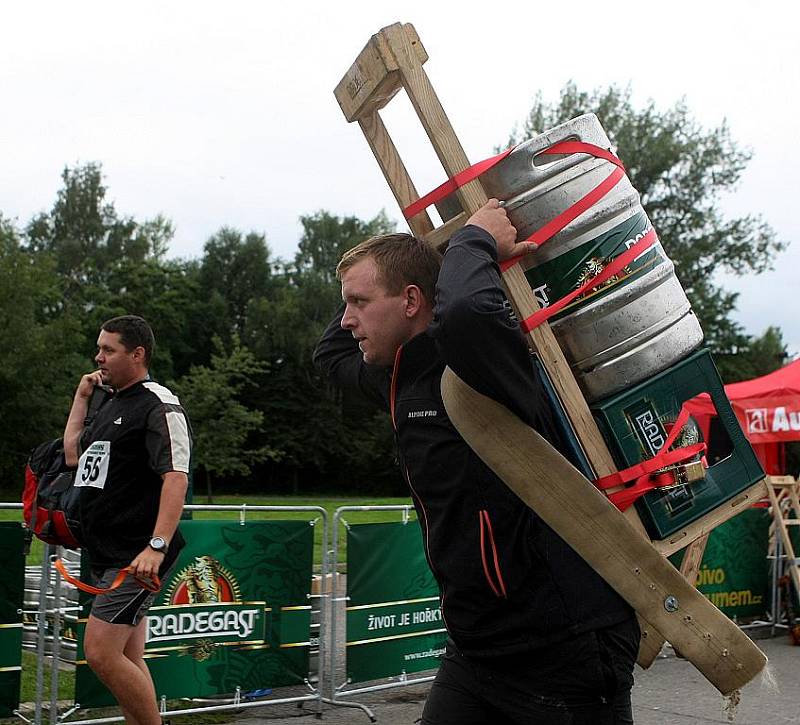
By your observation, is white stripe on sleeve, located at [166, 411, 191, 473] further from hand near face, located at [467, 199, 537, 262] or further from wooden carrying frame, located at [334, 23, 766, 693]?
hand near face, located at [467, 199, 537, 262]

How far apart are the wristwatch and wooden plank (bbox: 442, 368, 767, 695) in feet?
9.08

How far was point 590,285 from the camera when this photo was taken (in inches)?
102

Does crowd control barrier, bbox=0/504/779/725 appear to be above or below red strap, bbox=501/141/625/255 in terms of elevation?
below

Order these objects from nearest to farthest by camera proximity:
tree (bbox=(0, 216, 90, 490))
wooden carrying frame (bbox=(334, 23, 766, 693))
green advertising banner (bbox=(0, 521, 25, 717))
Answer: wooden carrying frame (bbox=(334, 23, 766, 693)), green advertising banner (bbox=(0, 521, 25, 717)), tree (bbox=(0, 216, 90, 490))

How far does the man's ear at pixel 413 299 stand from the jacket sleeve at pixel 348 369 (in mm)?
436

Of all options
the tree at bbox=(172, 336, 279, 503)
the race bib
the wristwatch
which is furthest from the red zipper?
the tree at bbox=(172, 336, 279, 503)

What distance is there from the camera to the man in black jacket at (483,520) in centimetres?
237

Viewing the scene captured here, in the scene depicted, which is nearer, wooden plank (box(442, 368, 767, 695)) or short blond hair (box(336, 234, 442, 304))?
wooden plank (box(442, 368, 767, 695))

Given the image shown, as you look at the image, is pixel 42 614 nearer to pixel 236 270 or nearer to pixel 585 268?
pixel 585 268

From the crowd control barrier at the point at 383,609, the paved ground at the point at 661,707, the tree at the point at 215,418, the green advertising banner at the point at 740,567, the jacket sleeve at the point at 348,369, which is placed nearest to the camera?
the jacket sleeve at the point at 348,369

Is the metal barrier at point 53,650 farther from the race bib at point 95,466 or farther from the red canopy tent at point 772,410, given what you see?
the red canopy tent at point 772,410

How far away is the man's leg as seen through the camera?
15.7 ft

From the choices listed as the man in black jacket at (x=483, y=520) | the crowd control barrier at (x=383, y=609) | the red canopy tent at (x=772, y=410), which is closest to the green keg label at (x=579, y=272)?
the man in black jacket at (x=483, y=520)

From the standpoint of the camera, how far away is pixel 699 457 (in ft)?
8.52
